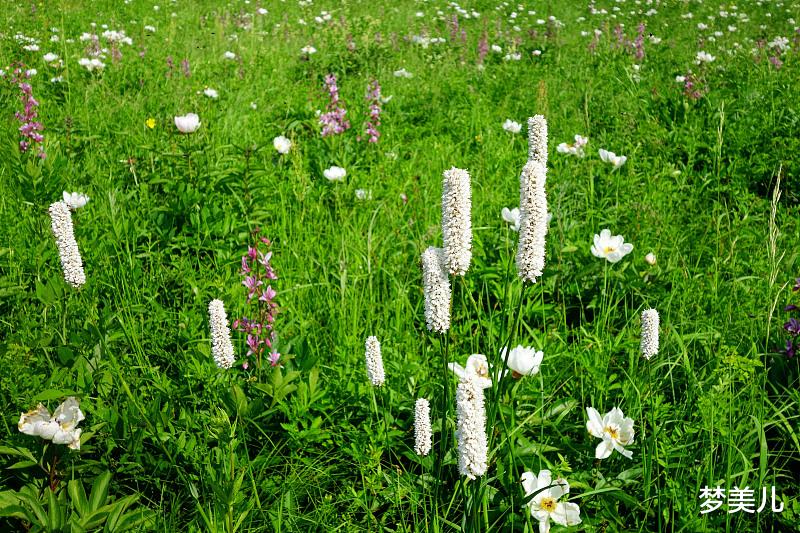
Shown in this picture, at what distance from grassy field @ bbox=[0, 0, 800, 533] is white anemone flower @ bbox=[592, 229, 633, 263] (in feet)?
0.54

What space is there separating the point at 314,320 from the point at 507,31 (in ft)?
21.3

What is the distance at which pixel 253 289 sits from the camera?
6.77ft

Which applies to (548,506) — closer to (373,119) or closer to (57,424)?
(57,424)

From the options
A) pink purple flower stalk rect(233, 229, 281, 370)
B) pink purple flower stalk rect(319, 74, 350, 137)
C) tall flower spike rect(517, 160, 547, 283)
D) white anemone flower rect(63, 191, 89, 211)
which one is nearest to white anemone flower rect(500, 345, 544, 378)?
tall flower spike rect(517, 160, 547, 283)

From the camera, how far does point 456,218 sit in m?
1.25

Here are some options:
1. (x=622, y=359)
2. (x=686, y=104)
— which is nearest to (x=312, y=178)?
(x=622, y=359)

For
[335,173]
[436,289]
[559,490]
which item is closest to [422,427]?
[436,289]

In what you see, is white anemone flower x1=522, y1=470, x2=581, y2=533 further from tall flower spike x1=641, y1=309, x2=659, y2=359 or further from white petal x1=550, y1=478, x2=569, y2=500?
tall flower spike x1=641, y1=309, x2=659, y2=359

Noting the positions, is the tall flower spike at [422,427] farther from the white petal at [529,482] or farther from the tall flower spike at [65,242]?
the tall flower spike at [65,242]

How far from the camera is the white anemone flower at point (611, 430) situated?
174cm

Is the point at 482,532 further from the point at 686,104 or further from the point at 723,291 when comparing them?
the point at 686,104

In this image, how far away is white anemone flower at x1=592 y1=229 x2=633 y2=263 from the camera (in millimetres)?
2553

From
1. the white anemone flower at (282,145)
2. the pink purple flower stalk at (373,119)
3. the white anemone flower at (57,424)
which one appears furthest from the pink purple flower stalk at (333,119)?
the white anemone flower at (57,424)

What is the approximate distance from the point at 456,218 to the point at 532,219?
0.17 meters
